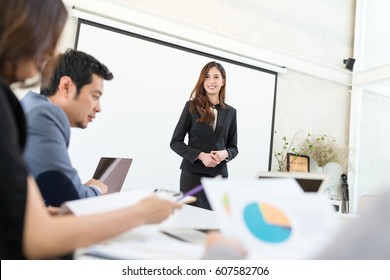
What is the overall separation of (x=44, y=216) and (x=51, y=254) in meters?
0.06

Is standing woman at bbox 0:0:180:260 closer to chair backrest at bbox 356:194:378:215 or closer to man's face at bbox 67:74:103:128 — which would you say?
chair backrest at bbox 356:194:378:215

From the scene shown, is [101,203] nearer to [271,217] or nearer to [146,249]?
[146,249]

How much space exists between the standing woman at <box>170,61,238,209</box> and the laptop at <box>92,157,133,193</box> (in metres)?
0.81

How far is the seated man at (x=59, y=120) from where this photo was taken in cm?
106

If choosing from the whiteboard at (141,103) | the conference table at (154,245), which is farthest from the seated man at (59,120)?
the whiteboard at (141,103)

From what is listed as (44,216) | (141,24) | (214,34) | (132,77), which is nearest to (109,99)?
(132,77)

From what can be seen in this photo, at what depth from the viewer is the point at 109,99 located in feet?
11.0

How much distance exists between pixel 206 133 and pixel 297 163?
2.07 m

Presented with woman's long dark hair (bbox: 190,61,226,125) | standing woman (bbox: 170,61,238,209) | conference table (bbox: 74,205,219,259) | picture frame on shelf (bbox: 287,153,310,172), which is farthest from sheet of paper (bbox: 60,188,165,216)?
picture frame on shelf (bbox: 287,153,310,172)

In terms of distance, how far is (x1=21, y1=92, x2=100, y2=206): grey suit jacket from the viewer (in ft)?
3.48

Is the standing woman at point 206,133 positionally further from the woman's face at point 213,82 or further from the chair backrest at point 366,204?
the chair backrest at point 366,204

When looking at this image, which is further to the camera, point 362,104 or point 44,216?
point 362,104

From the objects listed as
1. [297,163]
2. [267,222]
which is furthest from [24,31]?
[297,163]

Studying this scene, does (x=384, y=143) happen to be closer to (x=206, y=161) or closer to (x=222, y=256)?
(x=206, y=161)
